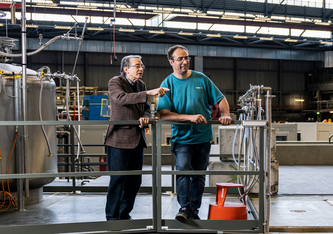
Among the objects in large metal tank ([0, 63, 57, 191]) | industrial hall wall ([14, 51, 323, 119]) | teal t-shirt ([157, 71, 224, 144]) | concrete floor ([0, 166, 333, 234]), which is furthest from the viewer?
industrial hall wall ([14, 51, 323, 119])

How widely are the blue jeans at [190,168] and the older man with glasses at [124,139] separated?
1.33 ft

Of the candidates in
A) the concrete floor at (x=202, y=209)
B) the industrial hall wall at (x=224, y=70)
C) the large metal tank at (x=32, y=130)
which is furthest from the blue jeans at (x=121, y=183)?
the industrial hall wall at (x=224, y=70)

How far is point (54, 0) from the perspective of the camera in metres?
14.6

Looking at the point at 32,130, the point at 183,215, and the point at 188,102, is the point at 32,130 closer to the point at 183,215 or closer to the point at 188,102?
the point at 188,102

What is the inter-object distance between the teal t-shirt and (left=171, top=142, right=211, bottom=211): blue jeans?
76mm

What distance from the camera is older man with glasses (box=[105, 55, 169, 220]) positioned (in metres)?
3.18

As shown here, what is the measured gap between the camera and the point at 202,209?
4.31m

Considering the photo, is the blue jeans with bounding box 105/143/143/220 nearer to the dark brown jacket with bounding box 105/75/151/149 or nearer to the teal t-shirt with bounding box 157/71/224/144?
the dark brown jacket with bounding box 105/75/151/149

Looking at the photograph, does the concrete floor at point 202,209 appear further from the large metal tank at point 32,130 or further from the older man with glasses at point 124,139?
the older man with glasses at point 124,139

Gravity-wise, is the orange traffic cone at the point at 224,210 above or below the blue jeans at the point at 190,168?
below

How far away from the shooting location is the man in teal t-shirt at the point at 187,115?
3.17m

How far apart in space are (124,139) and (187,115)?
65cm

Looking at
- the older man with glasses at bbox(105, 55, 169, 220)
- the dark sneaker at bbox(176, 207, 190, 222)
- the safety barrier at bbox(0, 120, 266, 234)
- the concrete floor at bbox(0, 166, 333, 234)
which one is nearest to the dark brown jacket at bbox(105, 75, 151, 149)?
the older man with glasses at bbox(105, 55, 169, 220)

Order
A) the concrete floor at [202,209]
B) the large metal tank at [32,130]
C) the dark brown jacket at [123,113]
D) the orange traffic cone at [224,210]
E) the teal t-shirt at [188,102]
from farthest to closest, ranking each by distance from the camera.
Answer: the large metal tank at [32,130] < the concrete floor at [202,209] < the orange traffic cone at [224,210] < the teal t-shirt at [188,102] < the dark brown jacket at [123,113]
